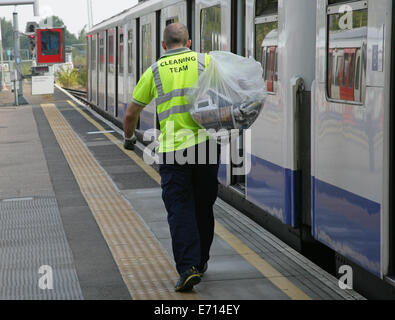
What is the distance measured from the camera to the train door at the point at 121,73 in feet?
57.7

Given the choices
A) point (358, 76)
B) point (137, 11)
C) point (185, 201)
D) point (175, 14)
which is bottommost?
point (185, 201)

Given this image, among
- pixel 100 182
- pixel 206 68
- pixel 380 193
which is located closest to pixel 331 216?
pixel 380 193

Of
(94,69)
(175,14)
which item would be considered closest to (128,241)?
(175,14)

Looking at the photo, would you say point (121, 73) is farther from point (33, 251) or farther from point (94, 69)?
point (33, 251)

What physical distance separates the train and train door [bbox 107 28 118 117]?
9.92 metres

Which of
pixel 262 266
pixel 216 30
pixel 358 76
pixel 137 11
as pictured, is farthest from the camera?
pixel 137 11

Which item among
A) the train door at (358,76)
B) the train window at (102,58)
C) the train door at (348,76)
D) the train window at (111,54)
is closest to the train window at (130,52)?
the train window at (111,54)

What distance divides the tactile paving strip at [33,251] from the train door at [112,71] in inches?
413

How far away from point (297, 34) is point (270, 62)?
0.63m

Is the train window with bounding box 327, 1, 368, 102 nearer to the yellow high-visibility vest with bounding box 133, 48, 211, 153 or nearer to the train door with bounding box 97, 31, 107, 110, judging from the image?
the yellow high-visibility vest with bounding box 133, 48, 211, 153

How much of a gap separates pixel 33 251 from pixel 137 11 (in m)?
9.36

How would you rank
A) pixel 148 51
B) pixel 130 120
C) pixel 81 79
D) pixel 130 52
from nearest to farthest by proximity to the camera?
pixel 130 120 < pixel 148 51 < pixel 130 52 < pixel 81 79

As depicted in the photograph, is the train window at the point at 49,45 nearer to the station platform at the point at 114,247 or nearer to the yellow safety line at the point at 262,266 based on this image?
the station platform at the point at 114,247

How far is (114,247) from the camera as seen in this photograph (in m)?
6.75
